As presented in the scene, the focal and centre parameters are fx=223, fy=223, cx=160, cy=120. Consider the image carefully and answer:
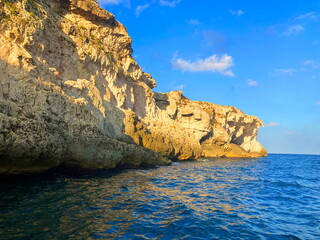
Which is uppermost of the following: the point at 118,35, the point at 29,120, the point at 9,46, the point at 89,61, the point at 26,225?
the point at 118,35

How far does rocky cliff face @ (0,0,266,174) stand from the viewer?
14570 millimetres

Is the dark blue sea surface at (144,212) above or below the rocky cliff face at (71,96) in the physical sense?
below

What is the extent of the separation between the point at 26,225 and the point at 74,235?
76.9 inches

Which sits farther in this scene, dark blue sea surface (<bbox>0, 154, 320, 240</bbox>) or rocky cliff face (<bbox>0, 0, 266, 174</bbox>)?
rocky cliff face (<bbox>0, 0, 266, 174</bbox>)

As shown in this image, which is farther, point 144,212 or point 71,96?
point 71,96

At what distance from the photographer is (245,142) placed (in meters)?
86.9

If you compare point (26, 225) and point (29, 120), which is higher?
point (29, 120)

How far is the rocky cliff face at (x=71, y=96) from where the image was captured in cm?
1457

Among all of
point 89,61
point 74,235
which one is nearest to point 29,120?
point 74,235

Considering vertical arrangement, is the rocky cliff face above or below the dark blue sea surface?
above

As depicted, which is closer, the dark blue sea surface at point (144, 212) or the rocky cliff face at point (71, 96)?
the dark blue sea surface at point (144, 212)

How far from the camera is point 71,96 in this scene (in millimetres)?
22953

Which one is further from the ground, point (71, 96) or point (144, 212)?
point (71, 96)

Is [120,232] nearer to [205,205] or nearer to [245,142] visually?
[205,205]
